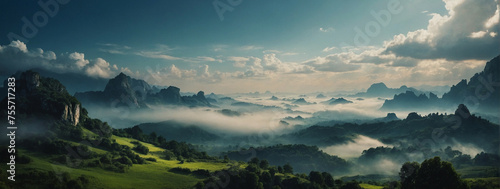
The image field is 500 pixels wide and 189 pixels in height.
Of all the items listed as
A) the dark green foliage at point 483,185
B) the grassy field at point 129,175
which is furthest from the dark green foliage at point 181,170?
the dark green foliage at point 483,185

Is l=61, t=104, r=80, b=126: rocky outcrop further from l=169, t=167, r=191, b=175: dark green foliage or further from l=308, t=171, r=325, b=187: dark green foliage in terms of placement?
l=308, t=171, r=325, b=187: dark green foliage

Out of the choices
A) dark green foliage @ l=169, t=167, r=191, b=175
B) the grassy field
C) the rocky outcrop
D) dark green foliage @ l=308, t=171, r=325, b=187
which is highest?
the rocky outcrop

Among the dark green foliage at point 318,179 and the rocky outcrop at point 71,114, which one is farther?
the rocky outcrop at point 71,114

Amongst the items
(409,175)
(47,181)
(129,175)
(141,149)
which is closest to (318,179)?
(409,175)

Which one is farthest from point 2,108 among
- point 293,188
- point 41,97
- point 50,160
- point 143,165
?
point 293,188

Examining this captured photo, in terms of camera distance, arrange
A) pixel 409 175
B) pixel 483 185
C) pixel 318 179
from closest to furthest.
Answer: pixel 409 175
pixel 483 185
pixel 318 179

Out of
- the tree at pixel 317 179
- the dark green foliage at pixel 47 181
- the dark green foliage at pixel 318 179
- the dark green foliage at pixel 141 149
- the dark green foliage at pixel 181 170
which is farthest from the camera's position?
the dark green foliage at pixel 141 149

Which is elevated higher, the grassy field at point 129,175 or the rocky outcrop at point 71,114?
the rocky outcrop at point 71,114

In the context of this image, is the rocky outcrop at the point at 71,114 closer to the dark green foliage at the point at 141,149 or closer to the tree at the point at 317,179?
the dark green foliage at the point at 141,149

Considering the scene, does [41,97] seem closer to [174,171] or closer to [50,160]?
[50,160]

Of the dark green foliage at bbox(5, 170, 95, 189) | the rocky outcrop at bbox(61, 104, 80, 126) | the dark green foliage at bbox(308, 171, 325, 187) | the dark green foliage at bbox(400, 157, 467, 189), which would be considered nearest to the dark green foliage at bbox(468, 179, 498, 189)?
the dark green foliage at bbox(400, 157, 467, 189)

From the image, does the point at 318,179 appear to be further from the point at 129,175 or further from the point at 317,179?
the point at 129,175
